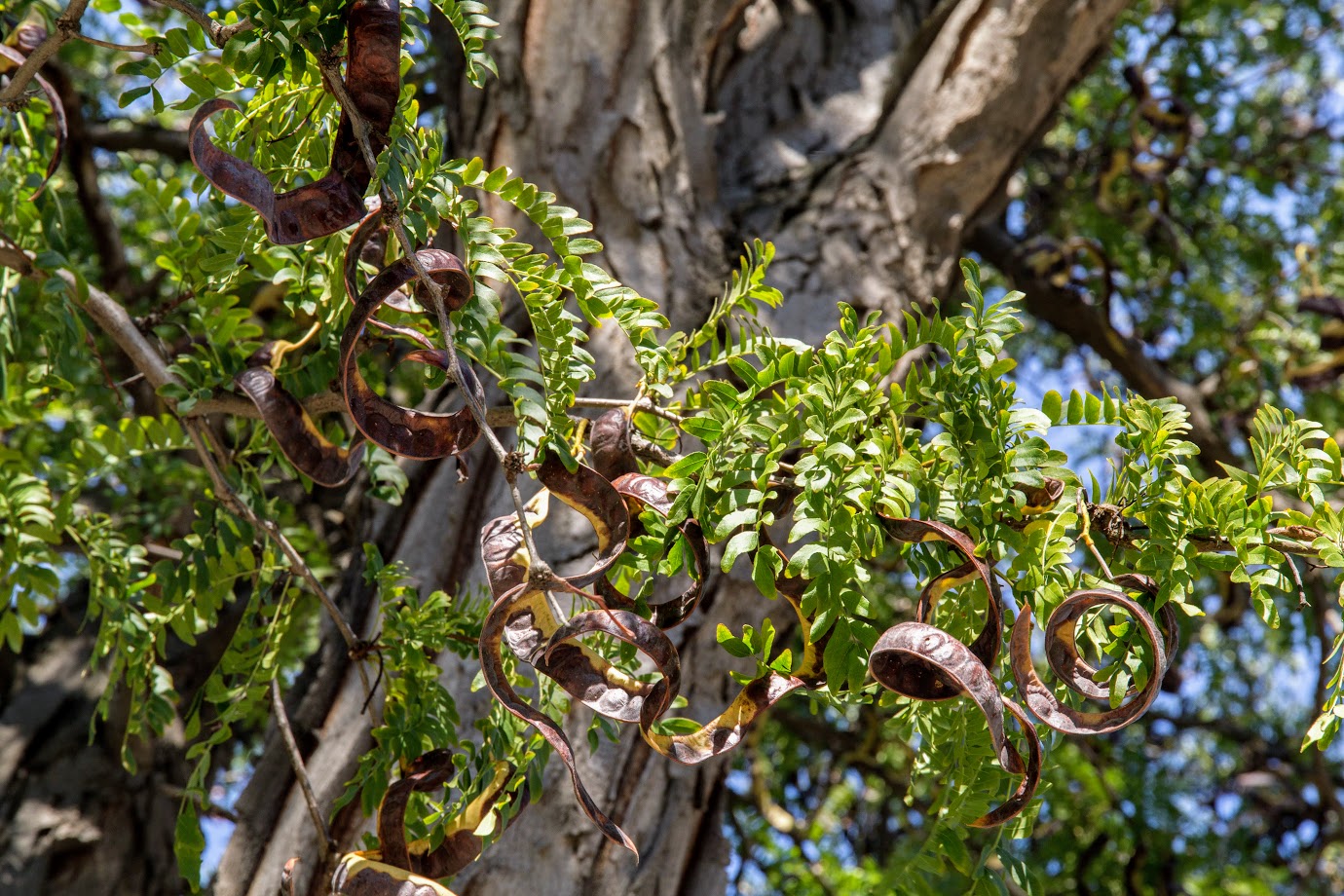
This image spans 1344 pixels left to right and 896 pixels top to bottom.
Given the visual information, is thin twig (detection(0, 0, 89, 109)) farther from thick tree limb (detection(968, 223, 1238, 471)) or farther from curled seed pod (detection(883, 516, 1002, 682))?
thick tree limb (detection(968, 223, 1238, 471))

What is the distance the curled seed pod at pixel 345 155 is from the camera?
0.88 m

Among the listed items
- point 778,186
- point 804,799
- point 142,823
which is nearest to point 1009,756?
point 778,186

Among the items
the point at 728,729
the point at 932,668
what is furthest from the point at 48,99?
the point at 932,668

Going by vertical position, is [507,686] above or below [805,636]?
below

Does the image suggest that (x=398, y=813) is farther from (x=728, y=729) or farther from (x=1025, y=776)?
(x=1025, y=776)

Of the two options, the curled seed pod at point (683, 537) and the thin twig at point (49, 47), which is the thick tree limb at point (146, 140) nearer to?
the thin twig at point (49, 47)

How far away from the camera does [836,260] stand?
2.07m

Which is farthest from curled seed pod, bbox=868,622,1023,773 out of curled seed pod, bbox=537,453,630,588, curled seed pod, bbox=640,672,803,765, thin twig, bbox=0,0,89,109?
thin twig, bbox=0,0,89,109

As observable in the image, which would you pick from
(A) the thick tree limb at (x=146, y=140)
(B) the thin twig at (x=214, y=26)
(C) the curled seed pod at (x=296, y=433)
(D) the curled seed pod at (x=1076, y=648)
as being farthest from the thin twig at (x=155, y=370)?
(A) the thick tree limb at (x=146, y=140)

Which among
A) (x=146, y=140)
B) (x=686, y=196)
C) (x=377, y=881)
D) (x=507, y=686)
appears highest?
(x=146, y=140)

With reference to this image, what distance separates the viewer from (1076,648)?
90 cm

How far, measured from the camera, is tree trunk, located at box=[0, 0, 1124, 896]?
1568mm

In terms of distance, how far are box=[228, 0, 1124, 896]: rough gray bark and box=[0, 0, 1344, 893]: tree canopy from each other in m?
0.01

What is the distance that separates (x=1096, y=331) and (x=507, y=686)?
256 centimetres
